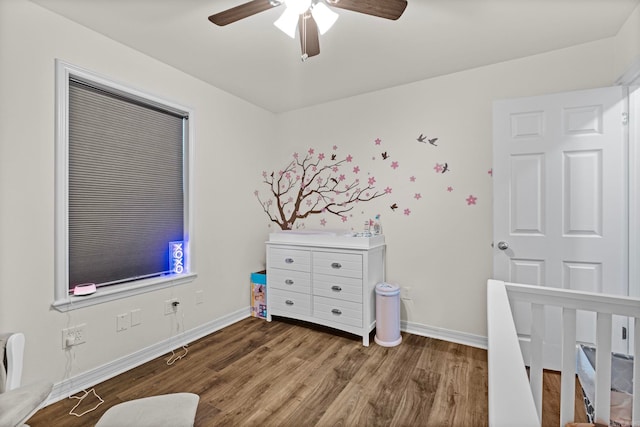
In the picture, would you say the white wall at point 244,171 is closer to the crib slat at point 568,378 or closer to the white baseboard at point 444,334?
the white baseboard at point 444,334

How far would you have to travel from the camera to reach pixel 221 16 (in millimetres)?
1482

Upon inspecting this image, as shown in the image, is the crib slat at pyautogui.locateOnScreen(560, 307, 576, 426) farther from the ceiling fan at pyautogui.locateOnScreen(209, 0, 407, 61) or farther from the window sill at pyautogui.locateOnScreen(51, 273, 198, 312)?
the window sill at pyautogui.locateOnScreen(51, 273, 198, 312)

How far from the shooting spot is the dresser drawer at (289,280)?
284cm

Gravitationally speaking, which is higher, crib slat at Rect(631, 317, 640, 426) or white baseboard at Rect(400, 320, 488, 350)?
crib slat at Rect(631, 317, 640, 426)

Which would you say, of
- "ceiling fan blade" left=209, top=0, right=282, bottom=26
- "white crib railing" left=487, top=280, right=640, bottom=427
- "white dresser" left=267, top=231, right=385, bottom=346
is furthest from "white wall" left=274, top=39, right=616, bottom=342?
"ceiling fan blade" left=209, top=0, right=282, bottom=26

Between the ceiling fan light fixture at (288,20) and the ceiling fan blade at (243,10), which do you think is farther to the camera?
the ceiling fan light fixture at (288,20)

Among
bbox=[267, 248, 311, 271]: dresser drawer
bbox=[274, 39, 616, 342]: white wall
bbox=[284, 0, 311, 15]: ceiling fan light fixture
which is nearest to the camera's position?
bbox=[284, 0, 311, 15]: ceiling fan light fixture

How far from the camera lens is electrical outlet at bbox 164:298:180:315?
7.91ft

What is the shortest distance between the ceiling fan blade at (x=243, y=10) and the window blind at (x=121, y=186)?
1184 millimetres

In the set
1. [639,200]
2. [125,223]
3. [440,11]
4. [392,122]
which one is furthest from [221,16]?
[639,200]

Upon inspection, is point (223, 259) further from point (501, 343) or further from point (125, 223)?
point (501, 343)

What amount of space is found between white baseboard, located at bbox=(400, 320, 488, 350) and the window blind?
7.57 ft

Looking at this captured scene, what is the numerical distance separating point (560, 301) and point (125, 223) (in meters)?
2.78

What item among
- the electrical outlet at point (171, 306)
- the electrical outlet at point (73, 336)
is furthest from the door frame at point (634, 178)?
the electrical outlet at point (73, 336)
